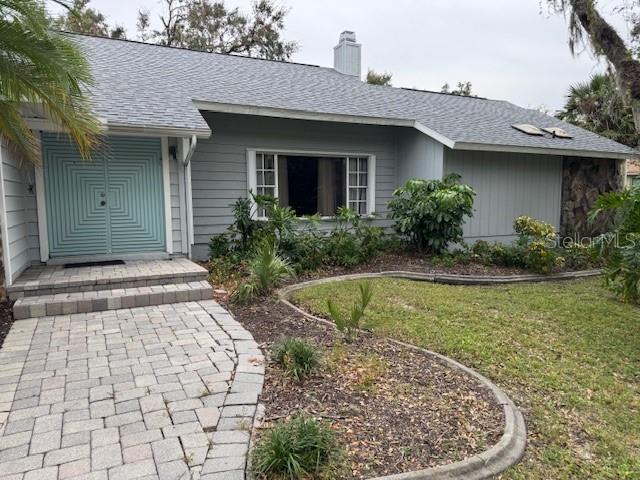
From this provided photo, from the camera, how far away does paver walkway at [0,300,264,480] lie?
2.28 m

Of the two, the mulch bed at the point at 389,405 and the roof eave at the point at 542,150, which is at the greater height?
the roof eave at the point at 542,150

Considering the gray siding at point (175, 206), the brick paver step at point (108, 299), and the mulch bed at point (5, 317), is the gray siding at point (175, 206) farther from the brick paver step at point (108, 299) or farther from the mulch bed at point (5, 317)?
the mulch bed at point (5, 317)

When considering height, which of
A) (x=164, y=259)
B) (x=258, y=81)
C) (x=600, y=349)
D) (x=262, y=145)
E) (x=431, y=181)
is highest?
(x=258, y=81)

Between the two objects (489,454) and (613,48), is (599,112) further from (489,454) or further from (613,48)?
(489,454)

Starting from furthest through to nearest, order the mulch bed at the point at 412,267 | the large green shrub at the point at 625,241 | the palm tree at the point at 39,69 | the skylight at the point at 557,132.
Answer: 1. the skylight at the point at 557,132
2. the mulch bed at the point at 412,267
3. the large green shrub at the point at 625,241
4. the palm tree at the point at 39,69

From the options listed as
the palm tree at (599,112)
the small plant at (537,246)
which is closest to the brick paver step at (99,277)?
the small plant at (537,246)

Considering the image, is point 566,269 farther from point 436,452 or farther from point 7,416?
point 7,416

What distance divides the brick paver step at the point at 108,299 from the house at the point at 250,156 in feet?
2.13

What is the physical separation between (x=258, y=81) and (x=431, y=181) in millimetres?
4303

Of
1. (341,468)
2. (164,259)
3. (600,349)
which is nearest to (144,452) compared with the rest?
(341,468)

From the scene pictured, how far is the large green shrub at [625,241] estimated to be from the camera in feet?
15.4

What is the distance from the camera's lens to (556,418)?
3.10 metres

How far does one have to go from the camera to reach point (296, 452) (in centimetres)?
227

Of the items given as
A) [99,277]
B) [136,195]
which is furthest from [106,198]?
[99,277]
